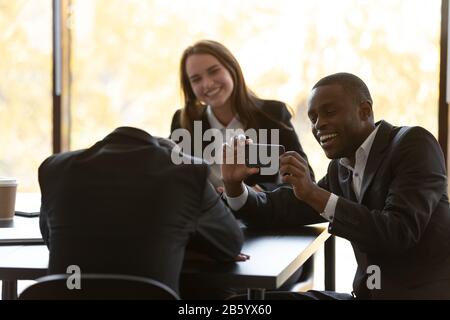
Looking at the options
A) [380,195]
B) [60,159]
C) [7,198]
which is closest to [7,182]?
[7,198]

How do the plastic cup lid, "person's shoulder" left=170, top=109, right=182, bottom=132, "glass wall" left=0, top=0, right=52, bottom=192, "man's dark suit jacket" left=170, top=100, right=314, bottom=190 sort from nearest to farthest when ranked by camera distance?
1. the plastic cup lid
2. "man's dark suit jacket" left=170, top=100, right=314, bottom=190
3. "person's shoulder" left=170, top=109, right=182, bottom=132
4. "glass wall" left=0, top=0, right=52, bottom=192

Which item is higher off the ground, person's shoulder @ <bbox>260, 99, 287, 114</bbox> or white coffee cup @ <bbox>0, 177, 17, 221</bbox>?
person's shoulder @ <bbox>260, 99, 287, 114</bbox>

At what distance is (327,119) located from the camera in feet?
6.81

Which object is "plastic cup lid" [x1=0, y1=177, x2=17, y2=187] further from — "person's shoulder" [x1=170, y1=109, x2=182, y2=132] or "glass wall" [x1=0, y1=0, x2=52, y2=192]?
"glass wall" [x1=0, y1=0, x2=52, y2=192]

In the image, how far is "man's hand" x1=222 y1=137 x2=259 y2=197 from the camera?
225 cm

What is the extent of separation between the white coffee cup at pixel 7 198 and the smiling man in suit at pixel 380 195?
3.21 feet

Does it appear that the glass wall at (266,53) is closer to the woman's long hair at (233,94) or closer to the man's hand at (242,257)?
the woman's long hair at (233,94)

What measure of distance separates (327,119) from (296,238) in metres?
0.35

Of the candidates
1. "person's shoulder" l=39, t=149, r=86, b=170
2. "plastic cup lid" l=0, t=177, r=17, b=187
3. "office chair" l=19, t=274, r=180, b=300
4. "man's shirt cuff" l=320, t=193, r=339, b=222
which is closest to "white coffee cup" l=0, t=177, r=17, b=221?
"plastic cup lid" l=0, t=177, r=17, b=187

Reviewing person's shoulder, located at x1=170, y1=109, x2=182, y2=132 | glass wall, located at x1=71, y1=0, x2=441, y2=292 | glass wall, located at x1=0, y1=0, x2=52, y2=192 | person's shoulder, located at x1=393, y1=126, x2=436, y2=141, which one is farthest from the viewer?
glass wall, located at x1=0, y1=0, x2=52, y2=192

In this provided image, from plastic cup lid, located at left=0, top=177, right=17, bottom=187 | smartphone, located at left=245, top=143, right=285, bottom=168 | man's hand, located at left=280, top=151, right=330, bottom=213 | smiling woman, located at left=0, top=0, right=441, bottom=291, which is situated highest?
smiling woman, located at left=0, top=0, right=441, bottom=291

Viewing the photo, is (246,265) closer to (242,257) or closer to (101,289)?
(242,257)

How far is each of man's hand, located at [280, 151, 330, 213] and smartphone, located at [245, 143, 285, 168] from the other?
238 mm
